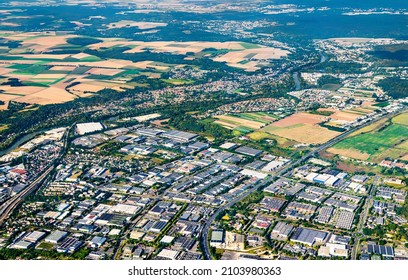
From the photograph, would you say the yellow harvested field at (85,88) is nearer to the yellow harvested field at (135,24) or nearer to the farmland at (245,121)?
→ the farmland at (245,121)

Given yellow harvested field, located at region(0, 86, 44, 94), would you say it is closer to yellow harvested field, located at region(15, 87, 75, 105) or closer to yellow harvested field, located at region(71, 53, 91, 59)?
yellow harvested field, located at region(15, 87, 75, 105)

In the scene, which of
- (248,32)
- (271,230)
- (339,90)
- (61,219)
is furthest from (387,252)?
(248,32)

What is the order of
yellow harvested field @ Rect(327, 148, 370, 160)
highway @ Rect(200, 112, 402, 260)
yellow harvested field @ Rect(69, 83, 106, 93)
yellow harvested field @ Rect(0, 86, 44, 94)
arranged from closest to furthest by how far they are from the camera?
highway @ Rect(200, 112, 402, 260)
yellow harvested field @ Rect(327, 148, 370, 160)
yellow harvested field @ Rect(0, 86, 44, 94)
yellow harvested field @ Rect(69, 83, 106, 93)

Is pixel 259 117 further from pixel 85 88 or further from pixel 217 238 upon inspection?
pixel 217 238

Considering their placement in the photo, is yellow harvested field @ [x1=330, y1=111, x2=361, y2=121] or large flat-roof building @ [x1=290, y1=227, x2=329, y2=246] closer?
large flat-roof building @ [x1=290, y1=227, x2=329, y2=246]

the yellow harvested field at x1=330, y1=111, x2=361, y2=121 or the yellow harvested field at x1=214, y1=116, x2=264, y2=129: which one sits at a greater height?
the yellow harvested field at x1=330, y1=111, x2=361, y2=121

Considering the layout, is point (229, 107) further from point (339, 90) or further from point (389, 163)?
point (389, 163)

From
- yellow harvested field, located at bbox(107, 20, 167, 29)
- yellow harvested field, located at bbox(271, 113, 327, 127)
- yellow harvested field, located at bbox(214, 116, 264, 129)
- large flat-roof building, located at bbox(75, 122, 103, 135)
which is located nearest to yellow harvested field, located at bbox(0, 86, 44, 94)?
large flat-roof building, located at bbox(75, 122, 103, 135)

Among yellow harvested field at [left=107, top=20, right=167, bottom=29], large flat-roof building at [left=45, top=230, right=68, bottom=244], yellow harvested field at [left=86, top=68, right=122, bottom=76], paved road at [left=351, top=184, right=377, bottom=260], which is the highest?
paved road at [left=351, top=184, right=377, bottom=260]

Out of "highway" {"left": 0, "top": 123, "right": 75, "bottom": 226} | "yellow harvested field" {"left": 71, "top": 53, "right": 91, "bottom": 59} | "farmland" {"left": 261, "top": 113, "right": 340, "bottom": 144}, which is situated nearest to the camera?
"highway" {"left": 0, "top": 123, "right": 75, "bottom": 226}
